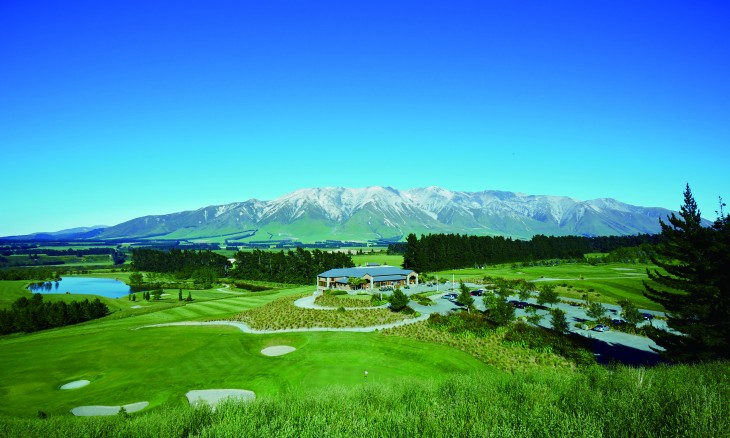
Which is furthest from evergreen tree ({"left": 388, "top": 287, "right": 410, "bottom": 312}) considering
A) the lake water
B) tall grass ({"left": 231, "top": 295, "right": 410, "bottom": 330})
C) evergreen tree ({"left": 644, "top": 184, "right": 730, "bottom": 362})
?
the lake water

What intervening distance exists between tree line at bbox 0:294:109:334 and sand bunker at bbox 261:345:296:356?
5189 cm

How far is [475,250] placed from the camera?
14700 cm

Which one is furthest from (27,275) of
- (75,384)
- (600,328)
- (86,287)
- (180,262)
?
(600,328)

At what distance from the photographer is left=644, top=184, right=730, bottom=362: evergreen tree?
1025 inches

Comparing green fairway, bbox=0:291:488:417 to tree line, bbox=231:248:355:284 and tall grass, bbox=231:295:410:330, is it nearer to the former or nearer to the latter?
tall grass, bbox=231:295:410:330

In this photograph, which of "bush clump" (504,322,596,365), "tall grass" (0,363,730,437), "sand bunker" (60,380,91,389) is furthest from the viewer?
"bush clump" (504,322,596,365)

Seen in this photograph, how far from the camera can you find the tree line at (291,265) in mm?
127625

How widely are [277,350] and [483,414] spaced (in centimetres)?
3448

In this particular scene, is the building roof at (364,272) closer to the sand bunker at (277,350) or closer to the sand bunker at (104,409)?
the sand bunker at (277,350)

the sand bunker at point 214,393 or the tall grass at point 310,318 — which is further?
the tall grass at point 310,318

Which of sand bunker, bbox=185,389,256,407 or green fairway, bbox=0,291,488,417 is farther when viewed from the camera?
green fairway, bbox=0,291,488,417

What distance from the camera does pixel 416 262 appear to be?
12638 centimetres

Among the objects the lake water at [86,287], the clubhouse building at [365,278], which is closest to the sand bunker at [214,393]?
the clubhouse building at [365,278]

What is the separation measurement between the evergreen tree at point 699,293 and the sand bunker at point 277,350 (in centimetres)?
3416
